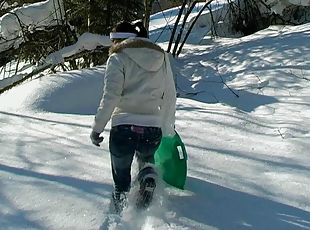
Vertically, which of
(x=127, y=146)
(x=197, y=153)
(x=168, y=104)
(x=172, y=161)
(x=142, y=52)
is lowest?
(x=197, y=153)

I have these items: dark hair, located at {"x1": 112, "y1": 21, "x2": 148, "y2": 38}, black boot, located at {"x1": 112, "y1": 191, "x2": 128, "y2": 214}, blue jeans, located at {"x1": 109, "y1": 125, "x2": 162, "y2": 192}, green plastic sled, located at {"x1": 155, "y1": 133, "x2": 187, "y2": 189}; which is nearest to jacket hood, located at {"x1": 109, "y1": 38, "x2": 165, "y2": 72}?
dark hair, located at {"x1": 112, "y1": 21, "x2": 148, "y2": 38}

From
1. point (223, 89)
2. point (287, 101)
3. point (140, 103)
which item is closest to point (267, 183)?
point (140, 103)

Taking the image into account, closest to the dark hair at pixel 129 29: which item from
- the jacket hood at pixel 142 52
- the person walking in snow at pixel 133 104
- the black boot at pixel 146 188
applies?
the person walking in snow at pixel 133 104

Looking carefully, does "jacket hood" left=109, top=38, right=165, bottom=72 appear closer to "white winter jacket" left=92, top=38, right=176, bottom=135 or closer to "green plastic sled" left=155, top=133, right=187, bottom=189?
"white winter jacket" left=92, top=38, right=176, bottom=135

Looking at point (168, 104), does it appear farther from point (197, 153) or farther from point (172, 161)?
point (197, 153)

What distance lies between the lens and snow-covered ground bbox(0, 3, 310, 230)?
3.54 meters

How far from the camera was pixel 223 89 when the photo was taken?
24.4ft

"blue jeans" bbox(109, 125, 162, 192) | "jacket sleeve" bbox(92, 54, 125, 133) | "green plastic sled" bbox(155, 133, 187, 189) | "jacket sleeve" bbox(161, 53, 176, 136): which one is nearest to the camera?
"jacket sleeve" bbox(92, 54, 125, 133)

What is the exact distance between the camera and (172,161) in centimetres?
396

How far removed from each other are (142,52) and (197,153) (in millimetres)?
1421

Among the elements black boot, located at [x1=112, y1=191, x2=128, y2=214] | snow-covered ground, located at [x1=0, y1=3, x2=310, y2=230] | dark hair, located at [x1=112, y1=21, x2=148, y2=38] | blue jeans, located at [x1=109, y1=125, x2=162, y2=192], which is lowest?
snow-covered ground, located at [x1=0, y1=3, x2=310, y2=230]

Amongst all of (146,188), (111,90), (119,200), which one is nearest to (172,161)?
(146,188)

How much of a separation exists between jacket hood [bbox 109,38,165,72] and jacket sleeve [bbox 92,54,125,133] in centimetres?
9

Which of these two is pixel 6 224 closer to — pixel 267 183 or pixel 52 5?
pixel 267 183
